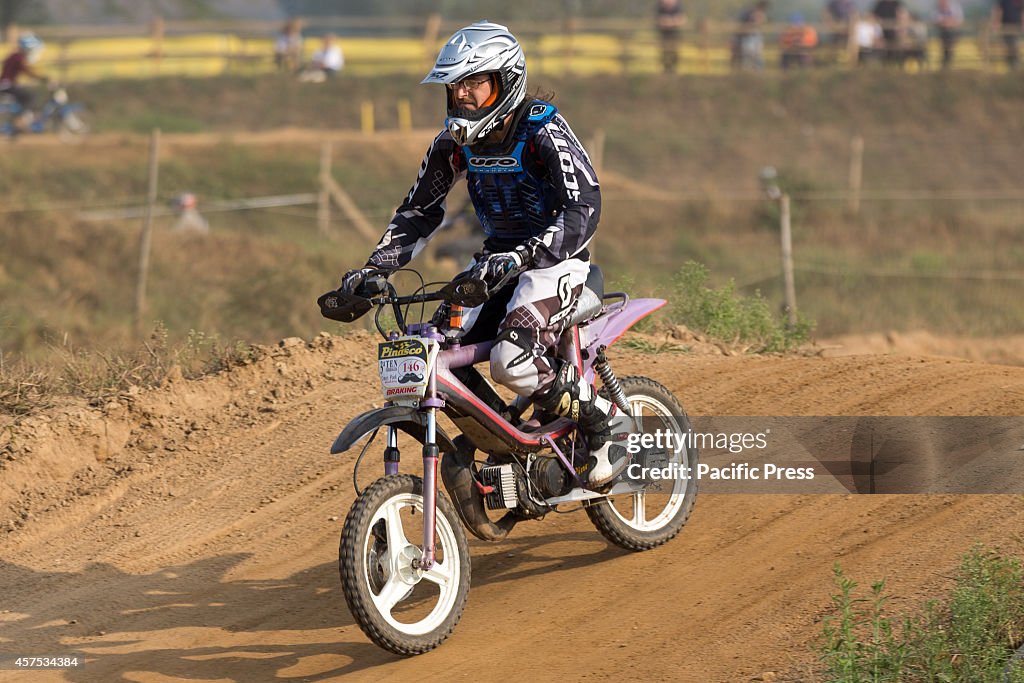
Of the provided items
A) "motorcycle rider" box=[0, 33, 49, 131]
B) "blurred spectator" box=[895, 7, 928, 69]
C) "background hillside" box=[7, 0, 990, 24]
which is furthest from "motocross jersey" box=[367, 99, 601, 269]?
"background hillside" box=[7, 0, 990, 24]

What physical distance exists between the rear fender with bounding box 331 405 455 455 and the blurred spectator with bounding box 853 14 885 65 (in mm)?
36372

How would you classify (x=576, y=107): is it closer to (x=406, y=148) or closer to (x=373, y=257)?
(x=406, y=148)

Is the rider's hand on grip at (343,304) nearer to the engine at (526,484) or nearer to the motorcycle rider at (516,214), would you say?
the motorcycle rider at (516,214)

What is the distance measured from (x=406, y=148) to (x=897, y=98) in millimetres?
16515

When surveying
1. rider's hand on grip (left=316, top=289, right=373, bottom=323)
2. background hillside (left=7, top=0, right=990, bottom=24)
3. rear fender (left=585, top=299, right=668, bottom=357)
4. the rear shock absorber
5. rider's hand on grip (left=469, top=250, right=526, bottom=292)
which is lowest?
the rear shock absorber

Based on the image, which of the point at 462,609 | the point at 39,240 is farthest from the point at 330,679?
the point at 39,240

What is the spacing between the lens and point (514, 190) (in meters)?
5.79

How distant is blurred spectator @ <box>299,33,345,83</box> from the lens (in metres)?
38.9

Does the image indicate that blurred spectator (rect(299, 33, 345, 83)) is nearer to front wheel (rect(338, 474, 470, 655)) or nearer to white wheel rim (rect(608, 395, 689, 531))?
white wheel rim (rect(608, 395, 689, 531))

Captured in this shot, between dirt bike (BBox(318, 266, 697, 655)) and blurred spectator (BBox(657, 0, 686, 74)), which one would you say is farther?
blurred spectator (BBox(657, 0, 686, 74))

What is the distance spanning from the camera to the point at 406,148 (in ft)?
100

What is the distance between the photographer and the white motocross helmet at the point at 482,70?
17.9 feet

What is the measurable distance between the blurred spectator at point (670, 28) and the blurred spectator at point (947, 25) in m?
7.86

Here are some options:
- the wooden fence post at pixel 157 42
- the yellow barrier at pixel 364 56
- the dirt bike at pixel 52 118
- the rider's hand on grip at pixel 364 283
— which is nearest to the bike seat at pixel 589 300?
the rider's hand on grip at pixel 364 283
